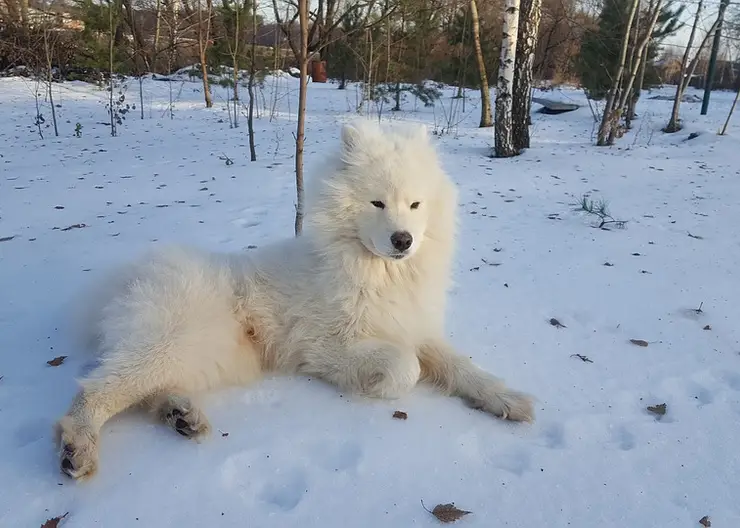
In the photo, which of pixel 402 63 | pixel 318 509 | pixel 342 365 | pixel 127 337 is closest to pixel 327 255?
pixel 342 365

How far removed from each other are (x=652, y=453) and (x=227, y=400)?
1869mm

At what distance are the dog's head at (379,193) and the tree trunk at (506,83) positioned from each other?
687 cm

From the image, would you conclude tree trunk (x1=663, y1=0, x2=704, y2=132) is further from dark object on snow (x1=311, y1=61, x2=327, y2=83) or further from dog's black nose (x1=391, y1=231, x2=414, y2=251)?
dark object on snow (x1=311, y1=61, x2=327, y2=83)

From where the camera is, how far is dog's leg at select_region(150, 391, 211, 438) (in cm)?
207

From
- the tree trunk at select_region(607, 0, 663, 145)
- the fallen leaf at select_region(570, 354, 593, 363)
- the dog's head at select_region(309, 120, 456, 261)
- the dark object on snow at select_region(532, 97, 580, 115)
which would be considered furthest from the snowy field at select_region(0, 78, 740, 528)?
the dark object on snow at select_region(532, 97, 580, 115)

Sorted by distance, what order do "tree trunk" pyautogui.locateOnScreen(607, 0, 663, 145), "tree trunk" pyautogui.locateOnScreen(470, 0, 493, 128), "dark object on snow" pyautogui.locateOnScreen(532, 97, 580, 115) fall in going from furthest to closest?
"dark object on snow" pyautogui.locateOnScreen(532, 97, 580, 115), "tree trunk" pyautogui.locateOnScreen(470, 0, 493, 128), "tree trunk" pyautogui.locateOnScreen(607, 0, 663, 145)

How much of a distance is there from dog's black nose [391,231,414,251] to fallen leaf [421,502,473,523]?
1.06m

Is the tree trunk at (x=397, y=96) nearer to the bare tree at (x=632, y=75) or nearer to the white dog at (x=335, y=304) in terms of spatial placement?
the bare tree at (x=632, y=75)

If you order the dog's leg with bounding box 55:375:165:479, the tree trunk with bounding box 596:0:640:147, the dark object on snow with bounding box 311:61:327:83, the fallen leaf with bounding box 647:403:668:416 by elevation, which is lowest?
the fallen leaf with bounding box 647:403:668:416

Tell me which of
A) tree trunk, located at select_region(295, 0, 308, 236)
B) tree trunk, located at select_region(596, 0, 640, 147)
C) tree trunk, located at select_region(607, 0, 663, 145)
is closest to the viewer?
tree trunk, located at select_region(295, 0, 308, 236)

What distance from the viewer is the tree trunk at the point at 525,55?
28.9ft

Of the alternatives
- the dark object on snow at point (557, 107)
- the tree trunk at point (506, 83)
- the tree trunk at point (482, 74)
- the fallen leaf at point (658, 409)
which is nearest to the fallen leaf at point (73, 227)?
the fallen leaf at point (658, 409)

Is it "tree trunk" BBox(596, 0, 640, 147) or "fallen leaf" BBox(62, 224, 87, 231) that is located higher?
"tree trunk" BBox(596, 0, 640, 147)

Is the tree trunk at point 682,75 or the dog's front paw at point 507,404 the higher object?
the tree trunk at point 682,75
